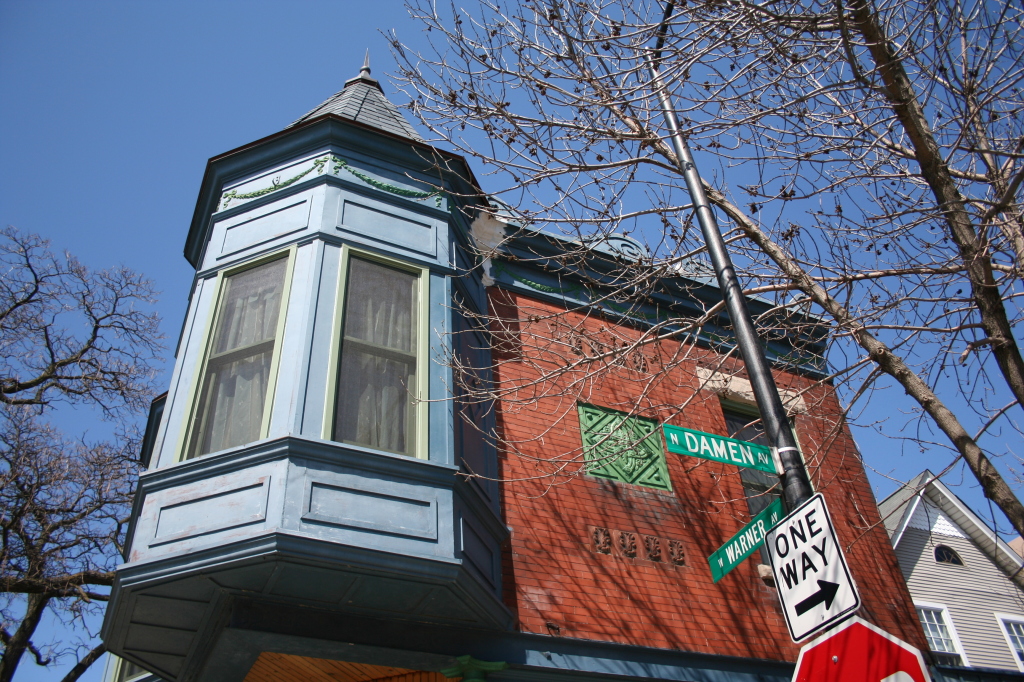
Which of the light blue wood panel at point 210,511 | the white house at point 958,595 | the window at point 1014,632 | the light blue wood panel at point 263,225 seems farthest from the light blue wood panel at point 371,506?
the window at point 1014,632

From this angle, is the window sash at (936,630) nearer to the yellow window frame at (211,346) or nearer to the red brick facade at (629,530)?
the red brick facade at (629,530)

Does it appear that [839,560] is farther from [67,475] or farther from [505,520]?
[67,475]

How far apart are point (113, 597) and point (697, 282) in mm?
8426

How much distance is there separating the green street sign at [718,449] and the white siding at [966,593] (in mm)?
7300

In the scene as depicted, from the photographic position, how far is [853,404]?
723cm

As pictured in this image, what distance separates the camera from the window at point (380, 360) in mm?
7141

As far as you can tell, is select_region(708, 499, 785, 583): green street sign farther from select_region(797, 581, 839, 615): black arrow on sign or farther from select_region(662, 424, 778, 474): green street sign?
select_region(797, 581, 839, 615): black arrow on sign

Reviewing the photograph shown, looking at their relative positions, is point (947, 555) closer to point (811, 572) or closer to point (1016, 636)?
point (1016, 636)

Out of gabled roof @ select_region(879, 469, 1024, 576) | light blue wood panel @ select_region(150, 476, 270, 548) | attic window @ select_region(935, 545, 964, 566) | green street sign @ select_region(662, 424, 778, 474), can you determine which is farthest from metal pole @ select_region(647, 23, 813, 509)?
attic window @ select_region(935, 545, 964, 566)

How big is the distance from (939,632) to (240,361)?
34.1ft

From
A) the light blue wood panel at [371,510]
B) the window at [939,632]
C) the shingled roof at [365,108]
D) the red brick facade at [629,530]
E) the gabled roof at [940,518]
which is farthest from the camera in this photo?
the gabled roof at [940,518]

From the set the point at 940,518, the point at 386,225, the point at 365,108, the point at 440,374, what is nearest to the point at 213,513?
the point at 440,374

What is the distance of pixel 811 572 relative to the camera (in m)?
4.46

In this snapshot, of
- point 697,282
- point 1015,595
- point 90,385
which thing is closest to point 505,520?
point 697,282
